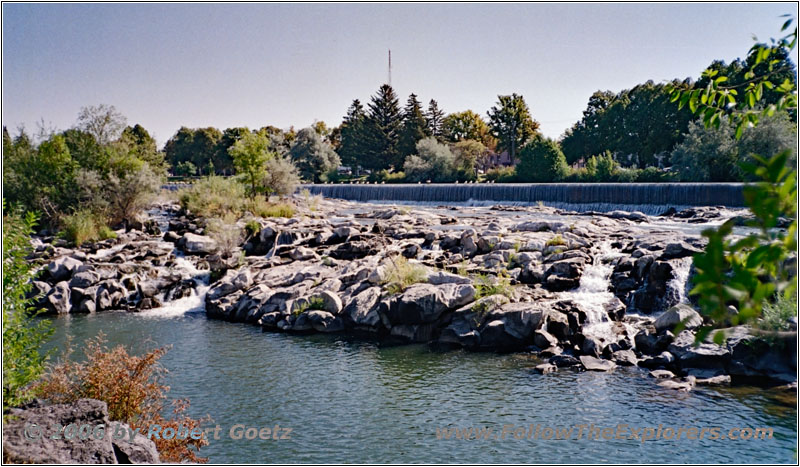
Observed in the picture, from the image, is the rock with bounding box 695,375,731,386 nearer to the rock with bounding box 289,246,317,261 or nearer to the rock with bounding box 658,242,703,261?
the rock with bounding box 658,242,703,261

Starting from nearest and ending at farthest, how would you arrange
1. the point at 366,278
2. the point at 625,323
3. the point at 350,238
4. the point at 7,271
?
1. the point at 7,271
2. the point at 625,323
3. the point at 366,278
4. the point at 350,238

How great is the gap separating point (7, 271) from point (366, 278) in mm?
10155

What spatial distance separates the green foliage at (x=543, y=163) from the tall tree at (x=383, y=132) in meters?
18.9

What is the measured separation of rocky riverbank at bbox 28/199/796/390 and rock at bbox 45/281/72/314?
0.12ft

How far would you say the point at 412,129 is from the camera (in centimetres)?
6038

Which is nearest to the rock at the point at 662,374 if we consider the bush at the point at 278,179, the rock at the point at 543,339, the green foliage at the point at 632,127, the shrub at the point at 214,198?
the rock at the point at 543,339

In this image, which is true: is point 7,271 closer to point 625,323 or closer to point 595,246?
point 625,323

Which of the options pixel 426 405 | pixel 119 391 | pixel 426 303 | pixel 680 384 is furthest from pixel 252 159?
pixel 119 391

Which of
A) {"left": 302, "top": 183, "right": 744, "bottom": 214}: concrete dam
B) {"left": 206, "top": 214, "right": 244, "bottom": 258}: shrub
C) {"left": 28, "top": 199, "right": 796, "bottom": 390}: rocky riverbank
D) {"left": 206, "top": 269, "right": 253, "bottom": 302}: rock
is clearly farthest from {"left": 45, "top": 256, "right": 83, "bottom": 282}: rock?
{"left": 302, "top": 183, "right": 744, "bottom": 214}: concrete dam

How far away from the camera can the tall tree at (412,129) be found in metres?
60.3

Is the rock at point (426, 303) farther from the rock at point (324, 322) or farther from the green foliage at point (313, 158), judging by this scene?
the green foliage at point (313, 158)

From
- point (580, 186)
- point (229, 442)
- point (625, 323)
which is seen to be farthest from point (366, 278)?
point (580, 186)

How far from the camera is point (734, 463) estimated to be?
7.60 meters

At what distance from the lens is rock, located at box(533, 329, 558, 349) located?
1214 cm
